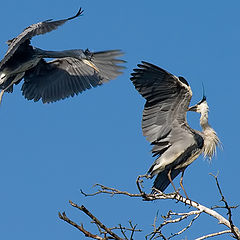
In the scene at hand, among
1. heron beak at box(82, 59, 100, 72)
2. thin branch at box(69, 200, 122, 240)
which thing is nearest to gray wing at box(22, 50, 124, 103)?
heron beak at box(82, 59, 100, 72)

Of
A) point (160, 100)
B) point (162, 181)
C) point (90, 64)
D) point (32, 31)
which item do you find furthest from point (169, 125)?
point (90, 64)

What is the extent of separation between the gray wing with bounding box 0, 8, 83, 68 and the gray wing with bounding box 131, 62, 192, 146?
187 centimetres

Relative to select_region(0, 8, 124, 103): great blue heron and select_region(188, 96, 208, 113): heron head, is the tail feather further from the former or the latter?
select_region(0, 8, 124, 103): great blue heron

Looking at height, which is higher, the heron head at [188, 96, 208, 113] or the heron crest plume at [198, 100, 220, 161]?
the heron head at [188, 96, 208, 113]

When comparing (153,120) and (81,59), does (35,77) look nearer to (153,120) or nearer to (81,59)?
(81,59)

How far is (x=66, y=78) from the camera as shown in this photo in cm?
1101

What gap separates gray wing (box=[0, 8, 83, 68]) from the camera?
29.0ft

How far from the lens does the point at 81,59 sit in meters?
10.7

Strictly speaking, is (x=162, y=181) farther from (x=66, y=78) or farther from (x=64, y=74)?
(x=64, y=74)

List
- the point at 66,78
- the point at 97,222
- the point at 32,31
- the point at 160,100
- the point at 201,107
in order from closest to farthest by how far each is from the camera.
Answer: the point at 97,222, the point at 160,100, the point at 201,107, the point at 32,31, the point at 66,78

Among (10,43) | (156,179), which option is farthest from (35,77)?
(156,179)

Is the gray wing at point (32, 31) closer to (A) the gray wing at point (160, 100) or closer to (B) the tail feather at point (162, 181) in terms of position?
(A) the gray wing at point (160, 100)

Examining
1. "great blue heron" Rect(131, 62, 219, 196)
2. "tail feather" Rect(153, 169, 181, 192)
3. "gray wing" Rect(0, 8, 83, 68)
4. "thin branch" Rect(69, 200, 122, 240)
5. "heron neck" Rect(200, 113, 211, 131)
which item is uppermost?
"gray wing" Rect(0, 8, 83, 68)

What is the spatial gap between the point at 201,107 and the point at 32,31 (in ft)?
9.17
